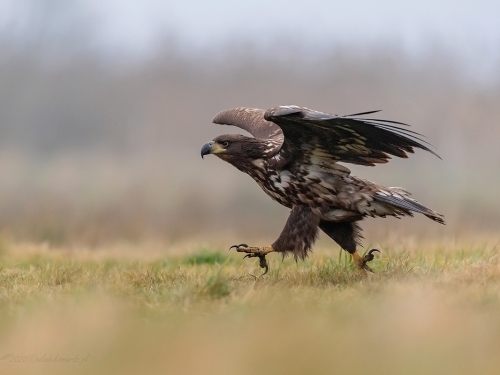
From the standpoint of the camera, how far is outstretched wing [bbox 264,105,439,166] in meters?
5.77

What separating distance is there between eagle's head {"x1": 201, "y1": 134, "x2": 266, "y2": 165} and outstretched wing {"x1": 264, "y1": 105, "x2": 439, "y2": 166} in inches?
15.6

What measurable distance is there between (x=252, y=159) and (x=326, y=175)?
70 centimetres

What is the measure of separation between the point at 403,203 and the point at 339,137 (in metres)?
0.82

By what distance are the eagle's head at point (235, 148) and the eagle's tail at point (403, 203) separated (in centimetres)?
112

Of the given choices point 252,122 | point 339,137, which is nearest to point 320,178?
point 339,137

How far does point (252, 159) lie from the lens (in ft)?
22.1

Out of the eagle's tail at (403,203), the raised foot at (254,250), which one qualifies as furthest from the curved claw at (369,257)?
the raised foot at (254,250)

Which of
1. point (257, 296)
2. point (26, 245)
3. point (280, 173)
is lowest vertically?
point (26, 245)

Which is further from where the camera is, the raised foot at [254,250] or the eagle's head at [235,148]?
the eagle's head at [235,148]

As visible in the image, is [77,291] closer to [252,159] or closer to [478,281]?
[252,159]

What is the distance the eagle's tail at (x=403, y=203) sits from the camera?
639cm

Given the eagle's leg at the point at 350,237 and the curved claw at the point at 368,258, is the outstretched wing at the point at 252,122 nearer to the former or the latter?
the eagle's leg at the point at 350,237

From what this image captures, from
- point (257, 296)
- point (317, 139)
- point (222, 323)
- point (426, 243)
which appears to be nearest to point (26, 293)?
point (257, 296)

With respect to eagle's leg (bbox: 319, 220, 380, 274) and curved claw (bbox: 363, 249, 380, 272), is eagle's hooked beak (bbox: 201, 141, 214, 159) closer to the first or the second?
eagle's leg (bbox: 319, 220, 380, 274)
